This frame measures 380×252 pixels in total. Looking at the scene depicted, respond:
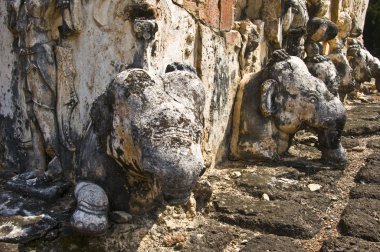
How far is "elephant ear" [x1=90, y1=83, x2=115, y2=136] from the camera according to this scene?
7.84 feet

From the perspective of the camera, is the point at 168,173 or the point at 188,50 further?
the point at 188,50

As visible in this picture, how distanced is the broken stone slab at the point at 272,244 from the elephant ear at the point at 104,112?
3.10 ft

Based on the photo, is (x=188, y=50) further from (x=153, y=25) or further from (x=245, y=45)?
(x=245, y=45)

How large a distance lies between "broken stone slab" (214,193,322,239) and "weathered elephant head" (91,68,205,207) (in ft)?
2.52

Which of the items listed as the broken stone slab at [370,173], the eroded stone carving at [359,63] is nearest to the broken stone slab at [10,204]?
the broken stone slab at [370,173]

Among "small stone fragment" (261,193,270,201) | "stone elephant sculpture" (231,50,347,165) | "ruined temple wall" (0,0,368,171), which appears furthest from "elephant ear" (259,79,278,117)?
"small stone fragment" (261,193,270,201)

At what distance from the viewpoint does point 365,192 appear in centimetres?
343

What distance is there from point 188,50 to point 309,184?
1324 mm

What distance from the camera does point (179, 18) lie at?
318 cm

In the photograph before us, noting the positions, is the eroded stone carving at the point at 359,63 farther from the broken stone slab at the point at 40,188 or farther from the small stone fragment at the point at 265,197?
the broken stone slab at the point at 40,188

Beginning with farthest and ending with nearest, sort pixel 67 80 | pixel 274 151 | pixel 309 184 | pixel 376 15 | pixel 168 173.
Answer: pixel 376 15 → pixel 274 151 → pixel 309 184 → pixel 67 80 → pixel 168 173

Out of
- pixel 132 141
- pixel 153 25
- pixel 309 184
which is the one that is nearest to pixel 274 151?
pixel 309 184

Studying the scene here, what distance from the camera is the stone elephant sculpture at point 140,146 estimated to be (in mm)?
2201

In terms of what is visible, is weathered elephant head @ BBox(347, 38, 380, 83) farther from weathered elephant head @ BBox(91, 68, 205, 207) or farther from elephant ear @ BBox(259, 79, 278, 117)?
weathered elephant head @ BBox(91, 68, 205, 207)
